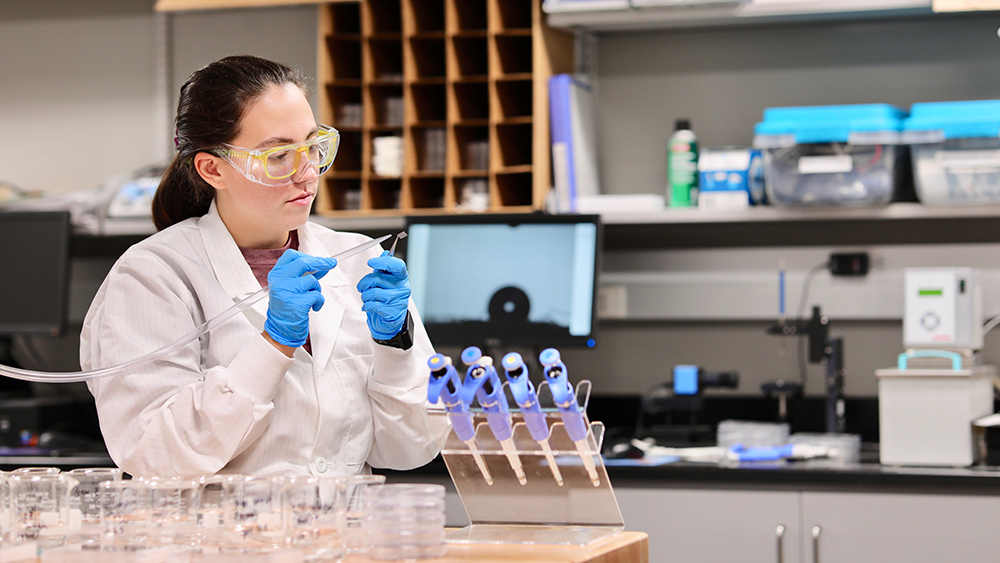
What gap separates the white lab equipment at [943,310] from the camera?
299cm

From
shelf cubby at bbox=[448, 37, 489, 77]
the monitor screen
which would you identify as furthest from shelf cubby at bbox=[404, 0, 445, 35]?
the monitor screen

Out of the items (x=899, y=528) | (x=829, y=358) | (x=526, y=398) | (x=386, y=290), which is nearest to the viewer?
(x=526, y=398)

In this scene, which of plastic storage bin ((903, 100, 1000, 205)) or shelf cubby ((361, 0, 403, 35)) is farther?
shelf cubby ((361, 0, 403, 35))

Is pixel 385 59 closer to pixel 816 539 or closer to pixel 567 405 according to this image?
pixel 816 539

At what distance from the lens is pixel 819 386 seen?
3545 mm

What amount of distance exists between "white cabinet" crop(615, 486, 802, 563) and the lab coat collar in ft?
3.94

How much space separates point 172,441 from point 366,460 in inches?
15.9

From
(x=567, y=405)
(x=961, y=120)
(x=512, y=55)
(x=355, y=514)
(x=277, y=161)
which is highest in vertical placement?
Answer: (x=512, y=55)

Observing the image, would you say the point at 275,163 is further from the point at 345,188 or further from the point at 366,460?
the point at 345,188

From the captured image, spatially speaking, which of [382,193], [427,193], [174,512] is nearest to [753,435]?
[427,193]

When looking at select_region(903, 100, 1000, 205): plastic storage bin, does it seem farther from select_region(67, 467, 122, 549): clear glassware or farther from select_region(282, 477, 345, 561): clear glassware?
select_region(67, 467, 122, 549): clear glassware

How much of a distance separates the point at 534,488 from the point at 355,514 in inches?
13.0

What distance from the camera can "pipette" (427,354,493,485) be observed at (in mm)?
1703

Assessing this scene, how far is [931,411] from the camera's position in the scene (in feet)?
9.68
